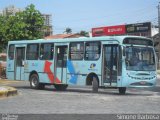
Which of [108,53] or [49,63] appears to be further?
[49,63]

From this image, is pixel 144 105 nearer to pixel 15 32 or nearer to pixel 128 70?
pixel 128 70

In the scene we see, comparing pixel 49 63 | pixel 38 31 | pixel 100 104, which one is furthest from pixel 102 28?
pixel 100 104

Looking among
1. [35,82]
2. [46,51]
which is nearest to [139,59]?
[46,51]

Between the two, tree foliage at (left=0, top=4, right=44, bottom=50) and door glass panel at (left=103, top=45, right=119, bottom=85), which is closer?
door glass panel at (left=103, top=45, right=119, bottom=85)

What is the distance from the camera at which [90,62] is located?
2289 cm

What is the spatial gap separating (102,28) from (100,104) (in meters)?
76.4

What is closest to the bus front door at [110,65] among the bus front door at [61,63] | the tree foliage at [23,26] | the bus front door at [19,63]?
the bus front door at [61,63]

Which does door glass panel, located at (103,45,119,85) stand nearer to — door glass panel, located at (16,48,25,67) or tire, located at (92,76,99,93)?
tire, located at (92,76,99,93)

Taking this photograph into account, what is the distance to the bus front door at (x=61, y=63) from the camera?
24.4m

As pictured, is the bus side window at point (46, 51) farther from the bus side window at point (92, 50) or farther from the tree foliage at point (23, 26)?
the tree foliage at point (23, 26)

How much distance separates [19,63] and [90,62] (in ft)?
19.8

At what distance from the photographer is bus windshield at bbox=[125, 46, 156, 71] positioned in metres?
21.5

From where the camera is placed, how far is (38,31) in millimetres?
44156

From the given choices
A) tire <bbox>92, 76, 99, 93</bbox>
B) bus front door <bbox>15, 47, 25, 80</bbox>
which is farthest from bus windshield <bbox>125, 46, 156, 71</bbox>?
bus front door <bbox>15, 47, 25, 80</bbox>
